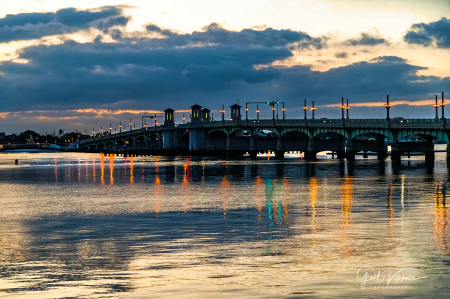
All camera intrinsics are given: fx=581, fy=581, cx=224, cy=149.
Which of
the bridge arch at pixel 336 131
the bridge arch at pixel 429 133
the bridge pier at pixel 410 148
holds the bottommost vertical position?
the bridge pier at pixel 410 148

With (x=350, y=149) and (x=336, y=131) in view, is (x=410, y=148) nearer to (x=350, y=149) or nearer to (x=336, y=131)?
(x=350, y=149)

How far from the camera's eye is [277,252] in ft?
63.3

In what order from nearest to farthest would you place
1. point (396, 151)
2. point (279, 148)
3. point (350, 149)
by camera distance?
point (396, 151) → point (350, 149) → point (279, 148)

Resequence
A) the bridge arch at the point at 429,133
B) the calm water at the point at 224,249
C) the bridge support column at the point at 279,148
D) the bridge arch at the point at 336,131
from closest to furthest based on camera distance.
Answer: the calm water at the point at 224,249 → the bridge arch at the point at 429,133 → the bridge arch at the point at 336,131 → the bridge support column at the point at 279,148

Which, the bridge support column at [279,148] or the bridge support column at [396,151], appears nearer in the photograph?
the bridge support column at [396,151]

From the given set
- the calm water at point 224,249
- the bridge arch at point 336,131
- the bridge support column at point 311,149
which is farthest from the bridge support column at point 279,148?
the calm water at point 224,249

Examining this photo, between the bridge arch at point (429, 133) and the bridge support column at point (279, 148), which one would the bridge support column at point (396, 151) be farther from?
the bridge support column at point (279, 148)

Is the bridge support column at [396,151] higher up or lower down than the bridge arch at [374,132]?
lower down

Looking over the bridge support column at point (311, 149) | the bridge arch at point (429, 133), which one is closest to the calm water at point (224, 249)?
the bridge arch at point (429, 133)

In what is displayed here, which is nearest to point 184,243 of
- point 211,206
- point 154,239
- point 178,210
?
point 154,239

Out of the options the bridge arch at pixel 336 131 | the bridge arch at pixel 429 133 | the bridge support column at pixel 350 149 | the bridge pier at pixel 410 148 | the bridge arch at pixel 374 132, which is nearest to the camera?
the bridge arch at pixel 429 133

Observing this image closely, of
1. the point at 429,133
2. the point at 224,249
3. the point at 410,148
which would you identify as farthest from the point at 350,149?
the point at 224,249

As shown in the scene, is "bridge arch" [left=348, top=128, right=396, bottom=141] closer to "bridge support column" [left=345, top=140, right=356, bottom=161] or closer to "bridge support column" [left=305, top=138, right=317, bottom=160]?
"bridge support column" [left=345, top=140, right=356, bottom=161]

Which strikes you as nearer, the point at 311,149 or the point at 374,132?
the point at 374,132
